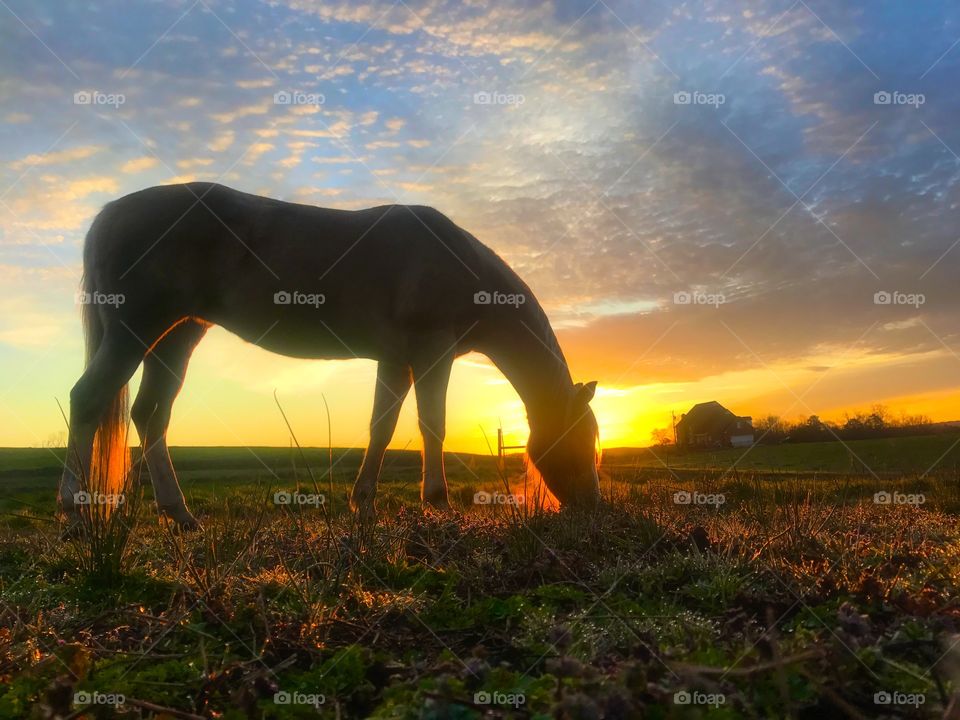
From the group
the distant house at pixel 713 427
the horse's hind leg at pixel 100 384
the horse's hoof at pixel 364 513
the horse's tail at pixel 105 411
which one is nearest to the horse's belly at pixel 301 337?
the horse's hind leg at pixel 100 384


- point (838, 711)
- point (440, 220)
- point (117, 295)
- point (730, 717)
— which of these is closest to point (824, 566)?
point (838, 711)

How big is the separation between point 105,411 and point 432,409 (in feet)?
9.70

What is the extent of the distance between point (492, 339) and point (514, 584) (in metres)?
4.69

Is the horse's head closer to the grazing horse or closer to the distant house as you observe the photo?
the grazing horse

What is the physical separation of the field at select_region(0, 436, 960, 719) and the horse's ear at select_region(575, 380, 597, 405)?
2726 millimetres

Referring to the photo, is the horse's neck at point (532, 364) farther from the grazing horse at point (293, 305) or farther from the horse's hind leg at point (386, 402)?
the horse's hind leg at point (386, 402)

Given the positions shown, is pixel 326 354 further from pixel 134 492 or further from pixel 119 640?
pixel 119 640

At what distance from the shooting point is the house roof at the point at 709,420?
43469mm

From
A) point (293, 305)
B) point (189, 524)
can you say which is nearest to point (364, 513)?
point (189, 524)

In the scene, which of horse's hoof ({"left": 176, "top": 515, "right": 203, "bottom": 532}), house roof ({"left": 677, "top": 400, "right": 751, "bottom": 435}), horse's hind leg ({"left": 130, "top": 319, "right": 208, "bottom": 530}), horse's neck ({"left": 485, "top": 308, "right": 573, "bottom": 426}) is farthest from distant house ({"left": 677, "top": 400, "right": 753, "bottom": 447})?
horse's hoof ({"left": 176, "top": 515, "right": 203, "bottom": 532})

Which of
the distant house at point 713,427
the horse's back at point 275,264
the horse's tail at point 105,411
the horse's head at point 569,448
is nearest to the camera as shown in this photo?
the horse's tail at point 105,411

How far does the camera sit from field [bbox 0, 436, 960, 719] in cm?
171

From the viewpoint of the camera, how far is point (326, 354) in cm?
746

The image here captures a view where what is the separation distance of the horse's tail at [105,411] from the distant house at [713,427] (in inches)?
1394
